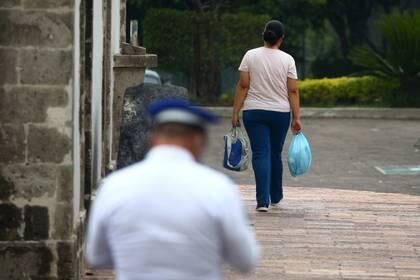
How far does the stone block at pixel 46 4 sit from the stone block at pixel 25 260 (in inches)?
55.4

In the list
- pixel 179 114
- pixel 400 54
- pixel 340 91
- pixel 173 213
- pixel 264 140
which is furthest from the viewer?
pixel 340 91

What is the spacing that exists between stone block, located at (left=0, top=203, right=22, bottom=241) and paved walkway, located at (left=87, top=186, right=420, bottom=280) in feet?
3.14

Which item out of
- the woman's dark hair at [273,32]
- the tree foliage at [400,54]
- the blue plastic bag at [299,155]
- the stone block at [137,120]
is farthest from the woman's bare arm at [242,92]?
the tree foliage at [400,54]

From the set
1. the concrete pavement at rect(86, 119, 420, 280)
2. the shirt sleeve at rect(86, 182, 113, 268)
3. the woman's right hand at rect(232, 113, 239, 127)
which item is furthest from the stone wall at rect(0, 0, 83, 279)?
the woman's right hand at rect(232, 113, 239, 127)

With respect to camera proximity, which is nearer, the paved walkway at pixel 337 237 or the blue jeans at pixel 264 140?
the paved walkway at pixel 337 237

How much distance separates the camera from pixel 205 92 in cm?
3164

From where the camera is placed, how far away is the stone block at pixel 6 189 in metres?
7.86

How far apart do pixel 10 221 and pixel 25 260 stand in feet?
0.82

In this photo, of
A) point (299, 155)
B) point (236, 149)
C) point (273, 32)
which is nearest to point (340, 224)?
point (299, 155)

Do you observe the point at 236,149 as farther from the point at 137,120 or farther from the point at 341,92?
the point at 341,92

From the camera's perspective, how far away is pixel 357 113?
1133 inches

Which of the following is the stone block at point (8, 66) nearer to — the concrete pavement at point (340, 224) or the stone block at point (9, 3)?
the stone block at point (9, 3)

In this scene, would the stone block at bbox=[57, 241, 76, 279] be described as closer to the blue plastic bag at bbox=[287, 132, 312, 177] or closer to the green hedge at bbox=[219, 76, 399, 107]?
the blue plastic bag at bbox=[287, 132, 312, 177]

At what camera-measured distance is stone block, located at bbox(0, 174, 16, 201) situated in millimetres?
7863
